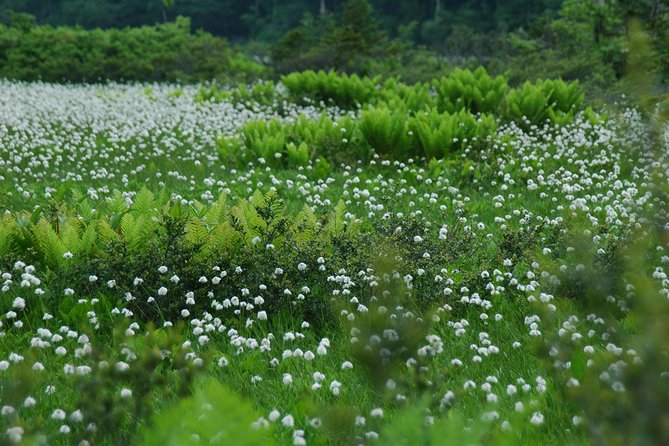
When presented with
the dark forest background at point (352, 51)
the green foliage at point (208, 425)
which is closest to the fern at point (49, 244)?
the green foliage at point (208, 425)

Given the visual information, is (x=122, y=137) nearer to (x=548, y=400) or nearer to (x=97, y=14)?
(x=548, y=400)

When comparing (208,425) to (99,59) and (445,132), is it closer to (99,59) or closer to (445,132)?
(445,132)

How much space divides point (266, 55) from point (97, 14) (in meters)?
25.6

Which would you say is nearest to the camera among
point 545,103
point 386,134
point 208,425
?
point 208,425

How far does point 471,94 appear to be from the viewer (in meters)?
14.7

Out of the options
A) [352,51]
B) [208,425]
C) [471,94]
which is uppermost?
[208,425]

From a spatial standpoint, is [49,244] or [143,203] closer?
[49,244]

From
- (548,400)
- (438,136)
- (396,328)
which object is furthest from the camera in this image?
(438,136)

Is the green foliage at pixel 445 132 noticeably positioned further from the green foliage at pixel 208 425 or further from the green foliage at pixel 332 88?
the green foliage at pixel 208 425

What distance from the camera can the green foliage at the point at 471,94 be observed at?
1442 centimetres

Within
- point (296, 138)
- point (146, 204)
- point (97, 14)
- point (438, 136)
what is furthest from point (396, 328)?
point (97, 14)

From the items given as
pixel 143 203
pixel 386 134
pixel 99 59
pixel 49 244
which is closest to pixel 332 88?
pixel 386 134

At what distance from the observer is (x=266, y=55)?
37500 mm

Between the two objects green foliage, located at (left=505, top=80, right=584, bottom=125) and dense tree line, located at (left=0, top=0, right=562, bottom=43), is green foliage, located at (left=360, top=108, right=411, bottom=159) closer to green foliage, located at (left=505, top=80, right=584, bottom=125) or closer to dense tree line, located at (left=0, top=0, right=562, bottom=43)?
green foliage, located at (left=505, top=80, right=584, bottom=125)
